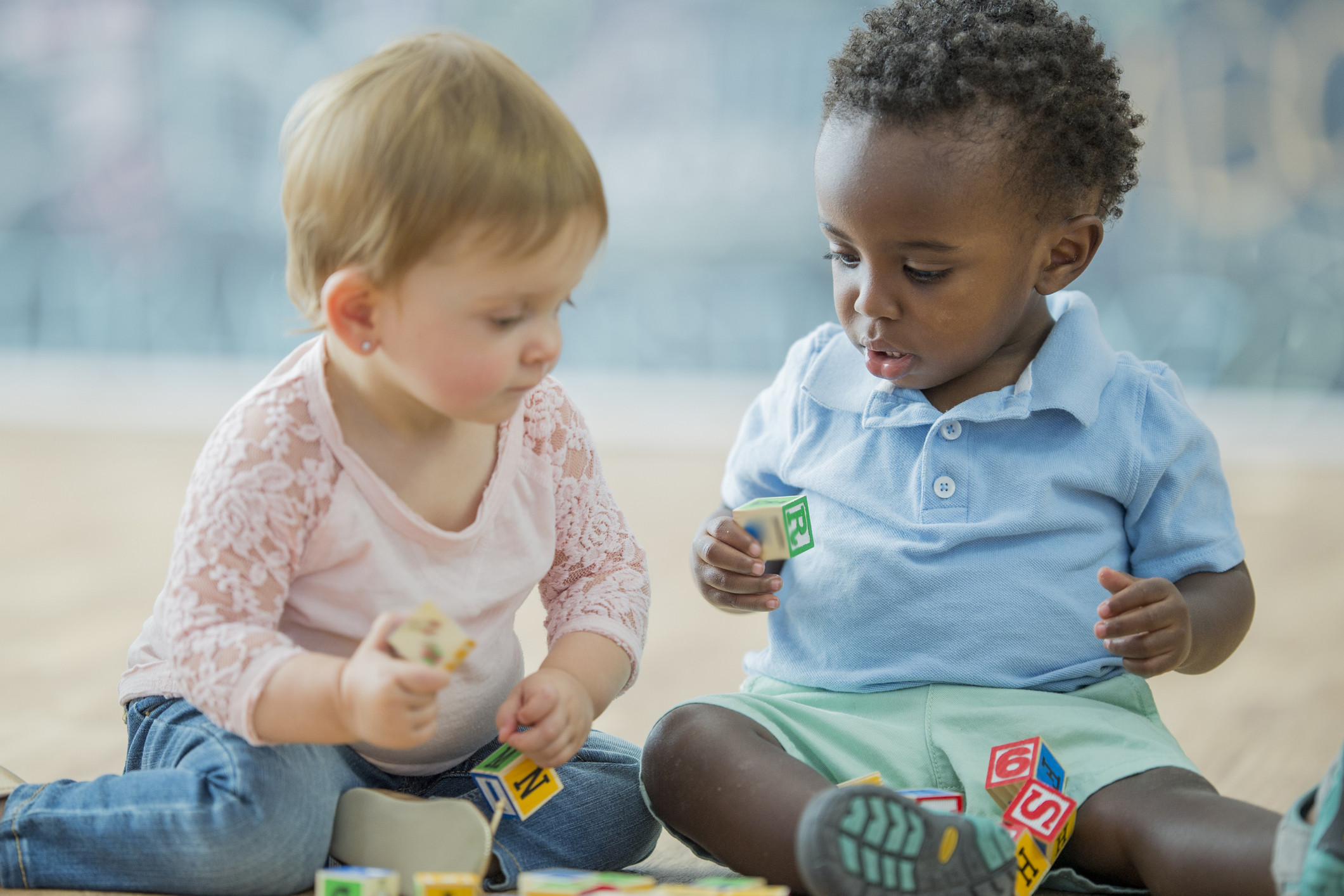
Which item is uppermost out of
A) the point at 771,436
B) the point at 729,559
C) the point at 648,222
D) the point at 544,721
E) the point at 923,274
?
the point at 648,222

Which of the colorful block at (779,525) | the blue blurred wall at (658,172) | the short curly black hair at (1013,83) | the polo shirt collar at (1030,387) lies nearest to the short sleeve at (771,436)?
the polo shirt collar at (1030,387)

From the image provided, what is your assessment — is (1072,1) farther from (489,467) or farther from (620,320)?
(489,467)

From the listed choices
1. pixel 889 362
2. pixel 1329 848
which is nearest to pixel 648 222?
pixel 889 362

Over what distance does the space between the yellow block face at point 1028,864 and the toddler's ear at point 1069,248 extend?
0.49 meters

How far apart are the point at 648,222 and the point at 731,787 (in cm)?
360

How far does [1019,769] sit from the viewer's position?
3.39 feet

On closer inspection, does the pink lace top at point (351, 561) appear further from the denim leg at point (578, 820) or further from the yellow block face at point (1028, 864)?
the yellow block face at point (1028, 864)

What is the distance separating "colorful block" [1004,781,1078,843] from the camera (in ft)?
3.28

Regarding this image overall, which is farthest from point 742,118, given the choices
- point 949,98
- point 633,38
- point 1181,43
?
point 949,98

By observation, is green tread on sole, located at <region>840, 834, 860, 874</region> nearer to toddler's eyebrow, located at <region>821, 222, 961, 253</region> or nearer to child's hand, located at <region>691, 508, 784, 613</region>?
child's hand, located at <region>691, 508, 784, 613</region>

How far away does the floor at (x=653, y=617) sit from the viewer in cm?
148

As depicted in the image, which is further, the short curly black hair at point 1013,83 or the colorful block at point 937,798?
the short curly black hair at point 1013,83

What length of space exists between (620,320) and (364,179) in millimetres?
3547

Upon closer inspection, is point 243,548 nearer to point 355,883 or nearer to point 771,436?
point 355,883
